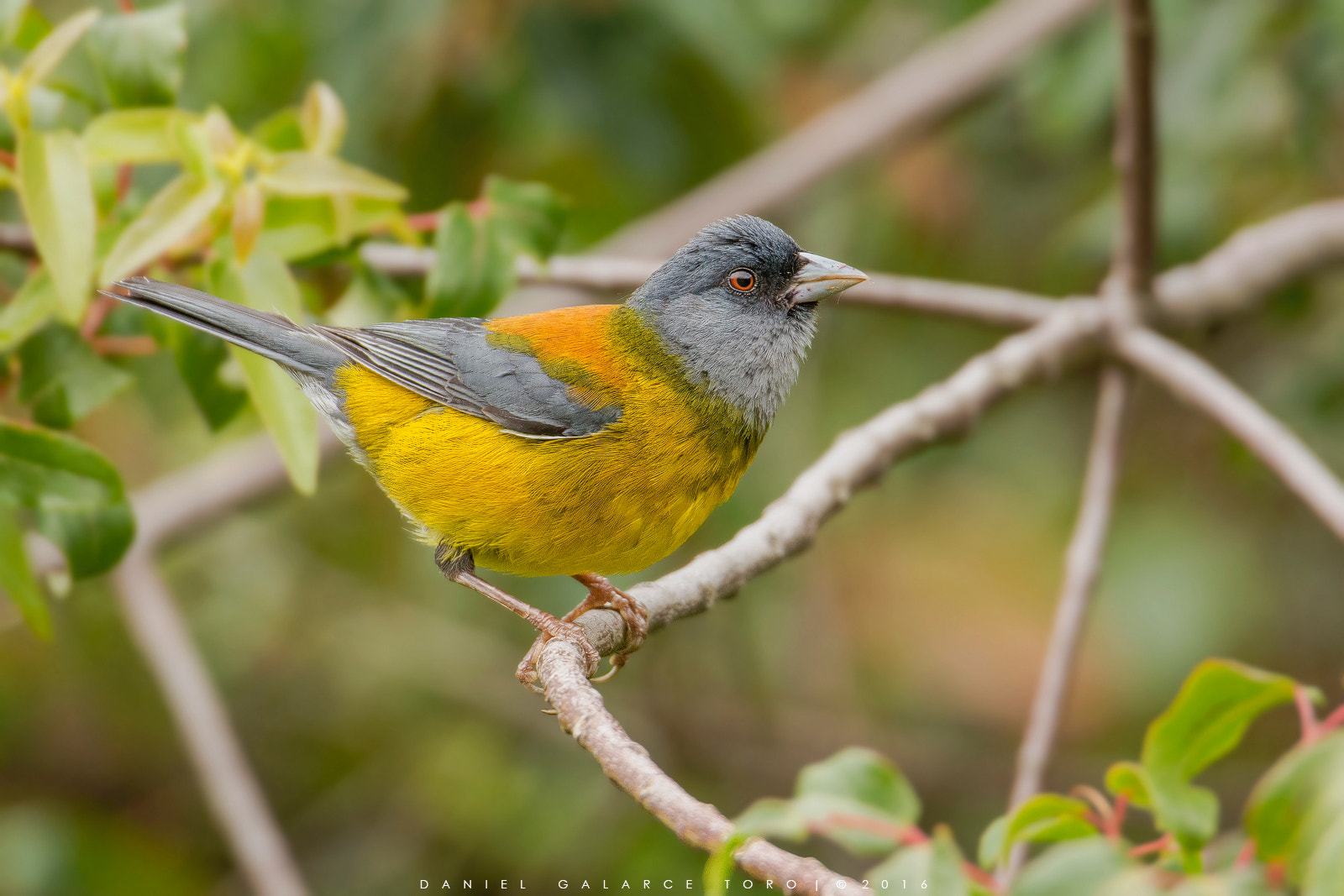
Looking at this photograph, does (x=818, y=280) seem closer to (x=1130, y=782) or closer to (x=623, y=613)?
(x=623, y=613)

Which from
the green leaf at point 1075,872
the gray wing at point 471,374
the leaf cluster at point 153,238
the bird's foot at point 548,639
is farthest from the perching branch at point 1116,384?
the leaf cluster at point 153,238

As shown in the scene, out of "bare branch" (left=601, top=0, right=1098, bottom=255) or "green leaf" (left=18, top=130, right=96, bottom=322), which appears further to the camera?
"bare branch" (left=601, top=0, right=1098, bottom=255)

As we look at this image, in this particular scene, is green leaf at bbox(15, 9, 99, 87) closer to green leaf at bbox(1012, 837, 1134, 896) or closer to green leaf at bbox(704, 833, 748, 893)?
green leaf at bbox(704, 833, 748, 893)

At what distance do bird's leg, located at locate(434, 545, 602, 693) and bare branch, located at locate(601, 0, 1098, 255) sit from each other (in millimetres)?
2158

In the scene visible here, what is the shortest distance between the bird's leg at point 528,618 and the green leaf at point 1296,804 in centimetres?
134

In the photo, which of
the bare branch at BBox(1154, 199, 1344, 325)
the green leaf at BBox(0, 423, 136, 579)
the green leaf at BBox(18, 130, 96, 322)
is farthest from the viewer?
the bare branch at BBox(1154, 199, 1344, 325)

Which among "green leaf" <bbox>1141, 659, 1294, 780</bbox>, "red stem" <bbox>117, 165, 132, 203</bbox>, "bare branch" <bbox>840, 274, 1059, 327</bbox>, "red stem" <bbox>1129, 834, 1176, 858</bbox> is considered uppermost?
"bare branch" <bbox>840, 274, 1059, 327</bbox>

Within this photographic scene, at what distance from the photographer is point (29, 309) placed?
2.69 metres

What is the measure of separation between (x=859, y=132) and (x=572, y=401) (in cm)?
255

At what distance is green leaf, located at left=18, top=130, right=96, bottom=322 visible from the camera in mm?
2449

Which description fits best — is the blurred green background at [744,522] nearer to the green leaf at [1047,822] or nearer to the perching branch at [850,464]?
the perching branch at [850,464]

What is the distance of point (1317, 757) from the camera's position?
5.64ft

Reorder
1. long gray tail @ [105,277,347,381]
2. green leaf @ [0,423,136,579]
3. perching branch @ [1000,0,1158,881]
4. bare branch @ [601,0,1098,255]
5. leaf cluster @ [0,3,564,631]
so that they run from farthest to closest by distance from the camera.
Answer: bare branch @ [601,0,1098,255], perching branch @ [1000,0,1158,881], long gray tail @ [105,277,347,381], green leaf @ [0,423,136,579], leaf cluster @ [0,3,564,631]

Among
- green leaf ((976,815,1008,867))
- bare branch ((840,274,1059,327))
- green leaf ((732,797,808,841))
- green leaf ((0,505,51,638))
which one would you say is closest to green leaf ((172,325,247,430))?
green leaf ((0,505,51,638))
